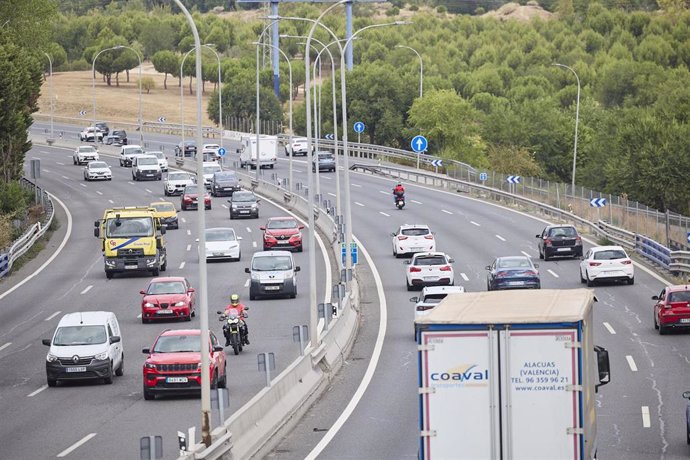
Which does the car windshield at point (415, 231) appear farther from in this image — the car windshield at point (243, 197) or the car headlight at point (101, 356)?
the car headlight at point (101, 356)

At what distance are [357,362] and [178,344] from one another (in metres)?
6.69

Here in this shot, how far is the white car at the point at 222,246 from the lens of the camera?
194 feet

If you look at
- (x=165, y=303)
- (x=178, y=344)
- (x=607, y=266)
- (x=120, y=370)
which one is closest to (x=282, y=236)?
(x=607, y=266)

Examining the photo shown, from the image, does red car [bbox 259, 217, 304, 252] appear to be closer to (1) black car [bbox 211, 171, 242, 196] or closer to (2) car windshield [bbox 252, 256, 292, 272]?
(2) car windshield [bbox 252, 256, 292, 272]

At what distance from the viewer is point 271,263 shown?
49562 millimetres

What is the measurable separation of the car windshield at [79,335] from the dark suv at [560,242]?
2700cm

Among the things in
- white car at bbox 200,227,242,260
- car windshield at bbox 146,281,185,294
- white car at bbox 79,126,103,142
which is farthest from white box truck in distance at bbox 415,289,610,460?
white car at bbox 79,126,103,142

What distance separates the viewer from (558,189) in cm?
7588

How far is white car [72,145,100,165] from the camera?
10925cm

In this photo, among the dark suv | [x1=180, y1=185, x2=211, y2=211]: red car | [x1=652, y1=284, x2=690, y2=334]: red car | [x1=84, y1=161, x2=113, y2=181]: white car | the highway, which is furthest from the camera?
[x1=84, y1=161, x2=113, y2=181]: white car

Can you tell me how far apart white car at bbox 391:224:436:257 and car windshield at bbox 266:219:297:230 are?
4.98 m

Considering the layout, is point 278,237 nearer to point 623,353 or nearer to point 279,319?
point 279,319

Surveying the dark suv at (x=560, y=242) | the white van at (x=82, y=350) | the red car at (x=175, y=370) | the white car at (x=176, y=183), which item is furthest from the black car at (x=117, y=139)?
the red car at (x=175, y=370)

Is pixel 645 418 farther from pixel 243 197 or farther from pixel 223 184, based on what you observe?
pixel 223 184
